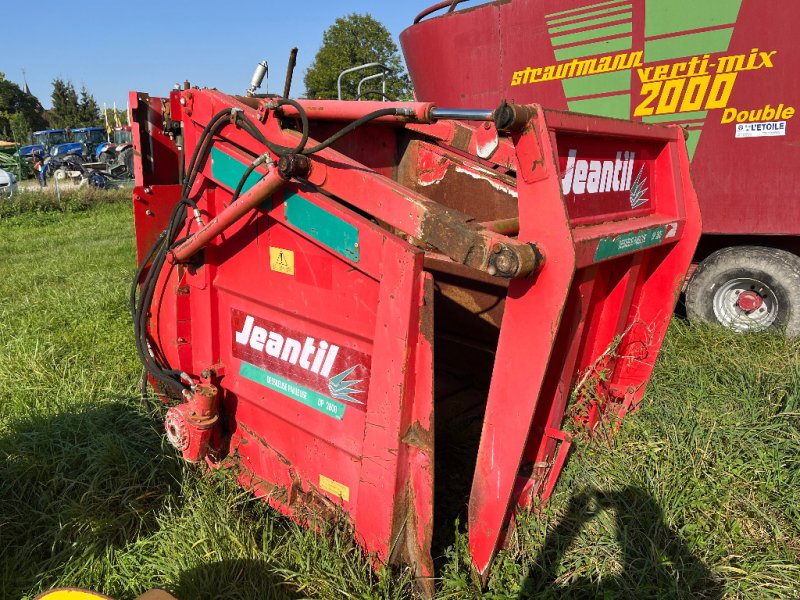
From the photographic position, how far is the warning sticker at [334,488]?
2105 mm

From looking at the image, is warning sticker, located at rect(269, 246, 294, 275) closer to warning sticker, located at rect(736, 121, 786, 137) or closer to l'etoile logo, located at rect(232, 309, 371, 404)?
l'etoile logo, located at rect(232, 309, 371, 404)

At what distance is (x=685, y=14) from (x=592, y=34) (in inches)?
21.6

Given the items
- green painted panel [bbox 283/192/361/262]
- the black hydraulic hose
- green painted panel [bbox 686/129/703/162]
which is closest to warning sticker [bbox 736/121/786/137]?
green painted panel [bbox 686/129/703/162]

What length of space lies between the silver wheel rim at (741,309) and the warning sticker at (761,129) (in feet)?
2.96

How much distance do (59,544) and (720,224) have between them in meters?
3.94

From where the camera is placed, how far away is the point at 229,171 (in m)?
2.28

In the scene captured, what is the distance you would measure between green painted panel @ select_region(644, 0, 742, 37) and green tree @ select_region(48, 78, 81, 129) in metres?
46.7

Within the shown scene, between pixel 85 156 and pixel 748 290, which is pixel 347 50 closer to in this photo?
pixel 85 156

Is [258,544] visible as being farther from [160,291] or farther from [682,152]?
[682,152]

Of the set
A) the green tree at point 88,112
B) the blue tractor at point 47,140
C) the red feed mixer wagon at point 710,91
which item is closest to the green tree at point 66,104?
the green tree at point 88,112

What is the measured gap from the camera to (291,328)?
7.25 feet

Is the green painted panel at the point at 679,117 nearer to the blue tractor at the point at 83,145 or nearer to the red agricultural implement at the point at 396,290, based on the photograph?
the red agricultural implement at the point at 396,290

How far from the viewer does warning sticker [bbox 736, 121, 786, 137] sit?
11.5 ft

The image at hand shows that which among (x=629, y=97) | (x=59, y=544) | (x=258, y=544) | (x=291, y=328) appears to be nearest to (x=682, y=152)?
(x=629, y=97)
